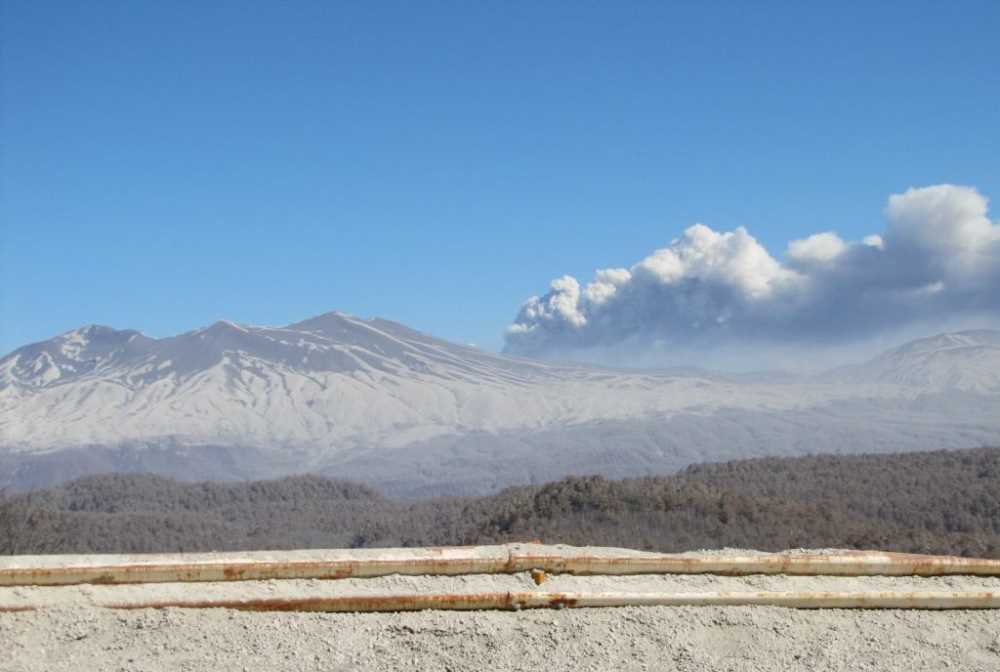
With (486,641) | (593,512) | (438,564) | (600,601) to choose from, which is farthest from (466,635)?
(593,512)

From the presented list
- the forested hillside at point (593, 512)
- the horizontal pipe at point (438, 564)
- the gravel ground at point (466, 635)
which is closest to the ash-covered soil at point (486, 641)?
the gravel ground at point (466, 635)

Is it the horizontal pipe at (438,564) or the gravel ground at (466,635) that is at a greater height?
the horizontal pipe at (438,564)

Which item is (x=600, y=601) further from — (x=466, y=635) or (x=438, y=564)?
(x=438, y=564)

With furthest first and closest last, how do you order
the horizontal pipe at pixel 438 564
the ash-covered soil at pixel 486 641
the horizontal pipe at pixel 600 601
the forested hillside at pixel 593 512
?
the forested hillside at pixel 593 512 → the horizontal pipe at pixel 438 564 → the horizontal pipe at pixel 600 601 → the ash-covered soil at pixel 486 641

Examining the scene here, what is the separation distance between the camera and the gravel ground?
7582mm

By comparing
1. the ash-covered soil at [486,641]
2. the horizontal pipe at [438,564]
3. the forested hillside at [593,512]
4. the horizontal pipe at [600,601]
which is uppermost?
the horizontal pipe at [438,564]

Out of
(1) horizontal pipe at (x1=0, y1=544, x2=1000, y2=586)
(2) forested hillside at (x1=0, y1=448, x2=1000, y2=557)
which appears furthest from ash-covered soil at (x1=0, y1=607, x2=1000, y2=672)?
(2) forested hillside at (x1=0, y1=448, x2=1000, y2=557)

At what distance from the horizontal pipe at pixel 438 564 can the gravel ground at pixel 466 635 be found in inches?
4.4

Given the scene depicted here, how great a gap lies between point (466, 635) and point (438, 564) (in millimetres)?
1100

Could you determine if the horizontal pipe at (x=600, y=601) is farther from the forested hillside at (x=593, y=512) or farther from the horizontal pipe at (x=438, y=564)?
the forested hillside at (x=593, y=512)

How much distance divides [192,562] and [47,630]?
1298 mm

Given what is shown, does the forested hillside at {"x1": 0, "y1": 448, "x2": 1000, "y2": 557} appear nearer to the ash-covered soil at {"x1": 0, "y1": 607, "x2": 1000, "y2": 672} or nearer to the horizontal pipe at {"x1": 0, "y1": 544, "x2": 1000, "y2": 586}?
the horizontal pipe at {"x1": 0, "y1": 544, "x2": 1000, "y2": 586}

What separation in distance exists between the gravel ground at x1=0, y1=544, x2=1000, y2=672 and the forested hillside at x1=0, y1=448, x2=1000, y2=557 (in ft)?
146

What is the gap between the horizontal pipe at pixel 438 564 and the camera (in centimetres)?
841
